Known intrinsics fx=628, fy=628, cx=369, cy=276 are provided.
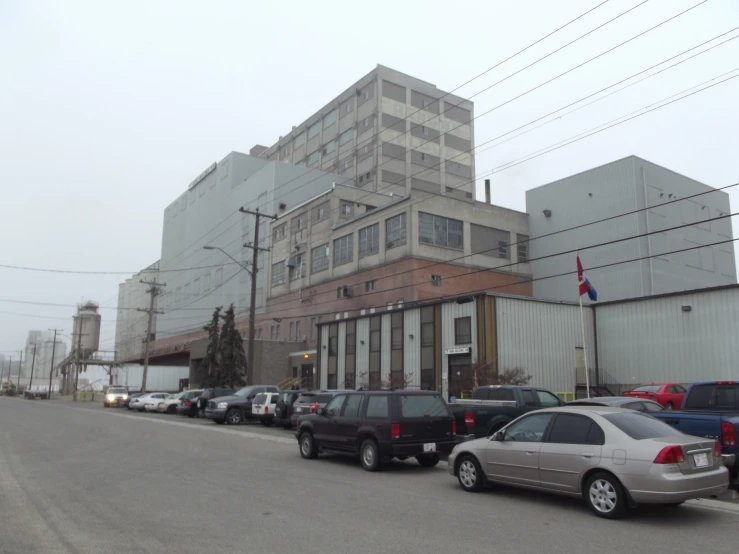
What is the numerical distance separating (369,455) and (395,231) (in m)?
42.7

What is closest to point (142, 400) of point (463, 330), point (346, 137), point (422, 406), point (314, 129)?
point (463, 330)

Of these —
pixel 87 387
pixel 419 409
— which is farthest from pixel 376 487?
pixel 87 387

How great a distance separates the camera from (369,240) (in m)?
58.5

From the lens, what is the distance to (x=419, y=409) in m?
13.6

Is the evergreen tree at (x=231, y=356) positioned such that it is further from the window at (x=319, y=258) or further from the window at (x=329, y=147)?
the window at (x=329, y=147)

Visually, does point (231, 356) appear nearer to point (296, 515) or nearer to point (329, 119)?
point (296, 515)

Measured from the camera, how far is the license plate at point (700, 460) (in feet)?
26.9

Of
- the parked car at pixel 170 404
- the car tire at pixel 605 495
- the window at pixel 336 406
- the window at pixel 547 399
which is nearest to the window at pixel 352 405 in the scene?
the window at pixel 336 406

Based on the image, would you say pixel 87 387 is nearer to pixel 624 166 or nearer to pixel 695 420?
pixel 624 166

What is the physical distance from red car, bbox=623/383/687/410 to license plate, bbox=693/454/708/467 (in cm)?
1653

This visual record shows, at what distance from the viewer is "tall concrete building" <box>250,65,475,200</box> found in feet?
272

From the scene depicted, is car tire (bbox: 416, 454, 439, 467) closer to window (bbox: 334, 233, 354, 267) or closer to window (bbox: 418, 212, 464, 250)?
window (bbox: 418, 212, 464, 250)

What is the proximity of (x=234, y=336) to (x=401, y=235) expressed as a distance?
673 inches

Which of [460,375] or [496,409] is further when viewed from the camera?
[460,375]
